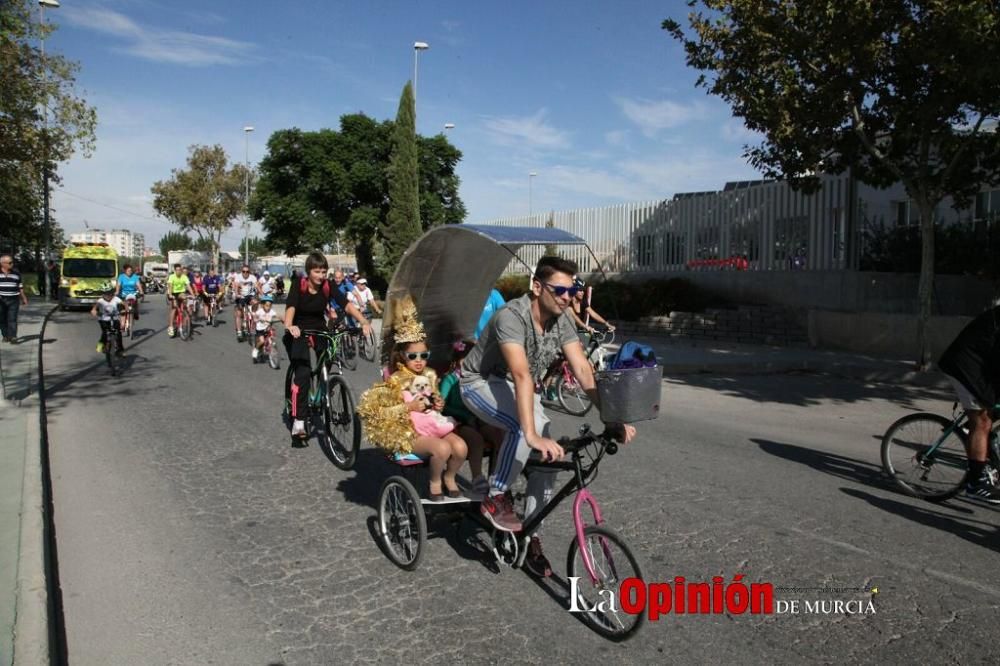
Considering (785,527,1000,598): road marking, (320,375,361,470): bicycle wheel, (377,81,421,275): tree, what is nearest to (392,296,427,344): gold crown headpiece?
(320,375,361,470): bicycle wheel

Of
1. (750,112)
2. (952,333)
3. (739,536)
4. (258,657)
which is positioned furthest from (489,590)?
(952,333)

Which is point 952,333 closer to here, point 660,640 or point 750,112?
point 750,112

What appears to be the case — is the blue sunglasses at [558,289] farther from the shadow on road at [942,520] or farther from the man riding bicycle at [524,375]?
the shadow on road at [942,520]

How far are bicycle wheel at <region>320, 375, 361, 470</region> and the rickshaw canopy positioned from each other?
1374 millimetres

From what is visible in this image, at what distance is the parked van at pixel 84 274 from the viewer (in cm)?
2880

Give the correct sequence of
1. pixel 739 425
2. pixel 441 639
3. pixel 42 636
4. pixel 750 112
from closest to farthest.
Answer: pixel 42 636, pixel 441 639, pixel 739 425, pixel 750 112

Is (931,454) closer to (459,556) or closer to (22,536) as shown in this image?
(459,556)

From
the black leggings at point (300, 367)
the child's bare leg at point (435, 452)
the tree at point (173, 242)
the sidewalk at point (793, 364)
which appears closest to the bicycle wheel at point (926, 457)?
the child's bare leg at point (435, 452)

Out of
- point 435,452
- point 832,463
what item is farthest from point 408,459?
point 832,463

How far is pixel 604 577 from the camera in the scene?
12.2 feet

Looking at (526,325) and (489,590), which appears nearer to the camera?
(526,325)

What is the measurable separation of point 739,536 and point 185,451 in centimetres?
522

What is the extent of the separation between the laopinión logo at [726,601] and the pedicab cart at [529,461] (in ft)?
0.14

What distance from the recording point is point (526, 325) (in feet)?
13.0
